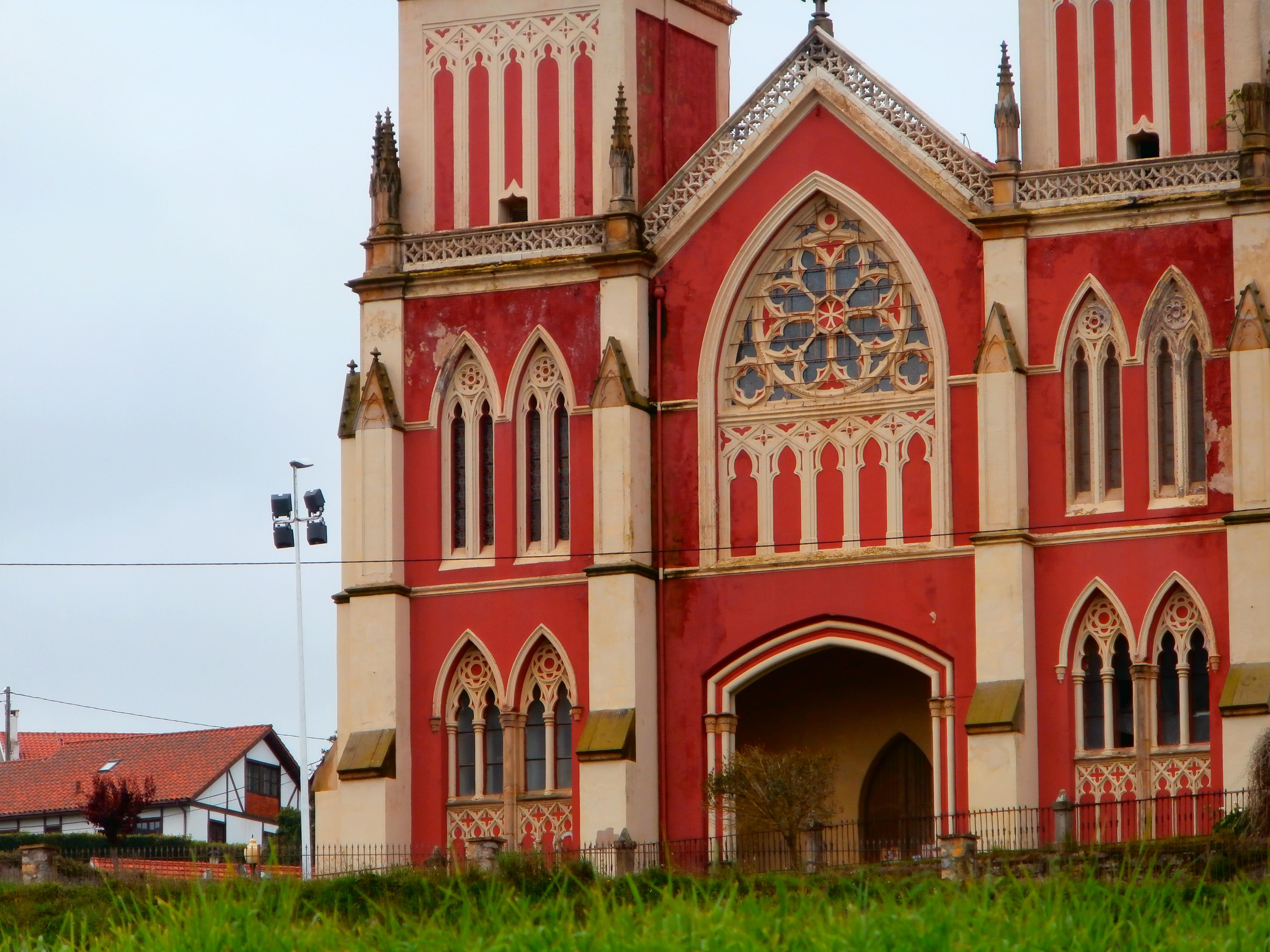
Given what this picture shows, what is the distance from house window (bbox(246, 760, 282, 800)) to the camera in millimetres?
68750

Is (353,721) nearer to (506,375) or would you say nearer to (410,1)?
(506,375)

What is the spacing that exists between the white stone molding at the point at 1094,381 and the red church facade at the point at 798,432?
6 cm

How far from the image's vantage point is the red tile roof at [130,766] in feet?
215

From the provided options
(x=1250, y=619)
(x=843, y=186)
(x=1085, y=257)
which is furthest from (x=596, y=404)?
(x=1250, y=619)

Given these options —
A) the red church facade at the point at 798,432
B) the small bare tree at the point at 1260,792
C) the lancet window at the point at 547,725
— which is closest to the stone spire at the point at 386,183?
the red church facade at the point at 798,432

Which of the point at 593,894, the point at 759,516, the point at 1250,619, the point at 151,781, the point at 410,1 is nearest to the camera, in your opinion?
the point at 593,894

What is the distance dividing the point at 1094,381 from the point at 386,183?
11.2m

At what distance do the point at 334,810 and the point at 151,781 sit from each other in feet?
57.7

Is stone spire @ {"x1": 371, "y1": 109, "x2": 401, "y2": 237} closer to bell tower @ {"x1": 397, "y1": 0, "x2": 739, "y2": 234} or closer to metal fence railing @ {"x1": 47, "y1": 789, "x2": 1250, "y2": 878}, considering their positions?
bell tower @ {"x1": 397, "y1": 0, "x2": 739, "y2": 234}

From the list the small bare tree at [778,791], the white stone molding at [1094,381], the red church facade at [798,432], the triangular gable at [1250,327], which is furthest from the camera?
the white stone molding at [1094,381]

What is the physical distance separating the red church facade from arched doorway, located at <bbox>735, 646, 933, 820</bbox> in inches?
2.4

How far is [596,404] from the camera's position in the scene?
4181 cm

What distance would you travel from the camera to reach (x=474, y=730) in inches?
1672

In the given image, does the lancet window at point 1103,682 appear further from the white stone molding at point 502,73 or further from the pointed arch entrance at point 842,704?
the white stone molding at point 502,73
